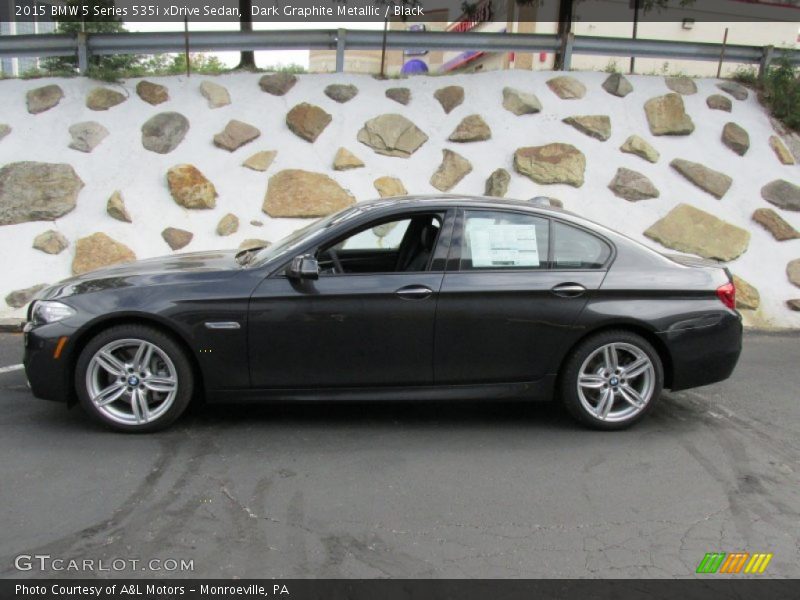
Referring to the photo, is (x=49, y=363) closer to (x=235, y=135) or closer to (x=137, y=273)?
(x=137, y=273)

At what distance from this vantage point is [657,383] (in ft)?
15.0

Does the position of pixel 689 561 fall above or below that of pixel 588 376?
below

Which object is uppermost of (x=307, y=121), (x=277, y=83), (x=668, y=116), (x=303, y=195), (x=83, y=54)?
(x=83, y=54)

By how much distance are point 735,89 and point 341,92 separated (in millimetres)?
5498

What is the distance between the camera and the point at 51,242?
779 centimetres

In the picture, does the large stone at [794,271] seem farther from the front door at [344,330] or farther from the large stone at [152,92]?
the large stone at [152,92]

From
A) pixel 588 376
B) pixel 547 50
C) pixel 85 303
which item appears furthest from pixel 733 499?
pixel 547 50

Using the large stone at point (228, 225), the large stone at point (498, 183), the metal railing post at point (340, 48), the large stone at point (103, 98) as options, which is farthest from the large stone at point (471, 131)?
the large stone at point (103, 98)

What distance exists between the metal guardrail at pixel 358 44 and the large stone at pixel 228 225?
9.10 ft

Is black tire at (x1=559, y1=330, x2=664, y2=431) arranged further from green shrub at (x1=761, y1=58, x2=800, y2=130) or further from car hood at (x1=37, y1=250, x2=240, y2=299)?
green shrub at (x1=761, y1=58, x2=800, y2=130)

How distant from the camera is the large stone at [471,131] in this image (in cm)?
905

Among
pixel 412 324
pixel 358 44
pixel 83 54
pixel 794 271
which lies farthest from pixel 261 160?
pixel 794 271

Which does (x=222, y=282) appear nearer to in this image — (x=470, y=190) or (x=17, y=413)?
(x=17, y=413)

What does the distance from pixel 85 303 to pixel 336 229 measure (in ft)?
5.19
